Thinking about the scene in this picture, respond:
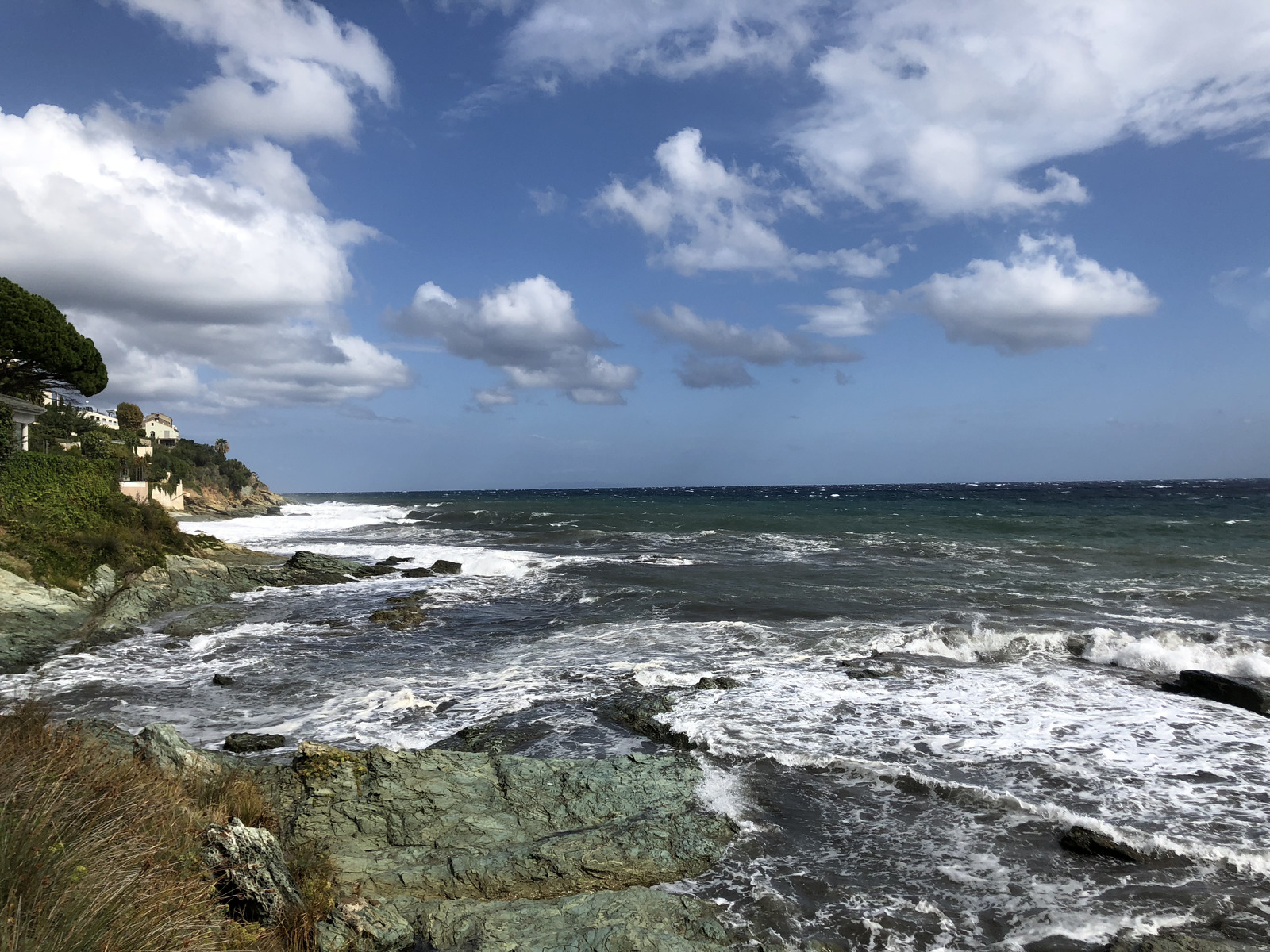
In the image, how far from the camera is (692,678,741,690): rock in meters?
12.5

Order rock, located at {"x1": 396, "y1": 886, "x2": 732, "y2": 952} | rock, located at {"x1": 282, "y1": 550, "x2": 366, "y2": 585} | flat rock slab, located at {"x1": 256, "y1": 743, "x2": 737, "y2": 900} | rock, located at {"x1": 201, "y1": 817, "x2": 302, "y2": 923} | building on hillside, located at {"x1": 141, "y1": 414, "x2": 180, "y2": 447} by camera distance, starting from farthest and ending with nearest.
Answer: building on hillside, located at {"x1": 141, "y1": 414, "x2": 180, "y2": 447}
rock, located at {"x1": 282, "y1": 550, "x2": 366, "y2": 585}
flat rock slab, located at {"x1": 256, "y1": 743, "x2": 737, "y2": 900}
rock, located at {"x1": 396, "y1": 886, "x2": 732, "y2": 952}
rock, located at {"x1": 201, "y1": 817, "x2": 302, "y2": 923}

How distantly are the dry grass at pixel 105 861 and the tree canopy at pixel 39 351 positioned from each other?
3282 cm

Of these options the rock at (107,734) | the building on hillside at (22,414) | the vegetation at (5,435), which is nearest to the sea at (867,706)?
the rock at (107,734)

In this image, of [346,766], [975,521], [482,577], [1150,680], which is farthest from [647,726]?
[975,521]

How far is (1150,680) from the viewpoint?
43.4 feet

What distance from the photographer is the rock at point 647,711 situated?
10.0m

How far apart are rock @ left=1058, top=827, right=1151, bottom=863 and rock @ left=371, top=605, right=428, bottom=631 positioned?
50.6ft

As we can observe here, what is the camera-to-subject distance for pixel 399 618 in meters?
18.9

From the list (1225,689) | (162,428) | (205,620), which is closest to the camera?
(1225,689)

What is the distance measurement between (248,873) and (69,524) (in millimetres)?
20723

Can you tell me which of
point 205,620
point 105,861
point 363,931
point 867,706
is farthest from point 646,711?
point 205,620

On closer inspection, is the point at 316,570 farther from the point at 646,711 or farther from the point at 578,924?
the point at 578,924

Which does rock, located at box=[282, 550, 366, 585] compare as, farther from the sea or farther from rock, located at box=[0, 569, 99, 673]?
rock, located at box=[0, 569, 99, 673]

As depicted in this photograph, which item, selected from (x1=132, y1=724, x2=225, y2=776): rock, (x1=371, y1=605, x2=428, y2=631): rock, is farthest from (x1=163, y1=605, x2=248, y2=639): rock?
(x1=132, y1=724, x2=225, y2=776): rock
